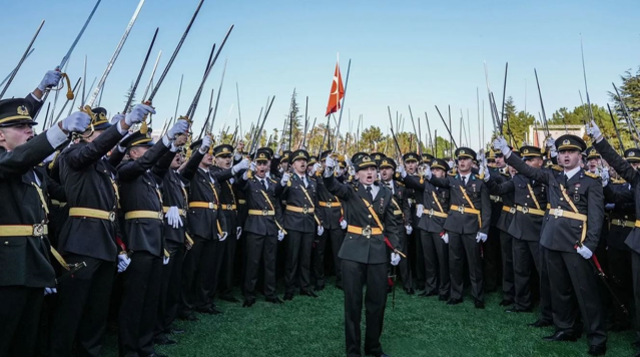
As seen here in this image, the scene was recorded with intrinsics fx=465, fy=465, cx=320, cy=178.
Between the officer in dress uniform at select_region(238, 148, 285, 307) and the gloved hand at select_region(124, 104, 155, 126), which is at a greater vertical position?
the gloved hand at select_region(124, 104, 155, 126)

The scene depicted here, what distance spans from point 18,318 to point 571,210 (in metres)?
5.97

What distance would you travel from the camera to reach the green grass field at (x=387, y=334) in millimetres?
5520

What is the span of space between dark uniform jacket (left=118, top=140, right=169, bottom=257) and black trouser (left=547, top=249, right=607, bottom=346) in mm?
4897

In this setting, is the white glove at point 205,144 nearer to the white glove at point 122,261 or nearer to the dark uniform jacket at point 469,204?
the white glove at point 122,261

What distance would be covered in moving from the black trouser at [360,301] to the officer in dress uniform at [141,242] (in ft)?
6.90

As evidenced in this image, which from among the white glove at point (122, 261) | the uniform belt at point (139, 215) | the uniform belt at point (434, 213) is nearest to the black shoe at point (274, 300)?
the uniform belt at point (434, 213)

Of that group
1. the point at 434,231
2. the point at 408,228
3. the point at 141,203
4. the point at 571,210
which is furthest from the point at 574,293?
the point at 141,203

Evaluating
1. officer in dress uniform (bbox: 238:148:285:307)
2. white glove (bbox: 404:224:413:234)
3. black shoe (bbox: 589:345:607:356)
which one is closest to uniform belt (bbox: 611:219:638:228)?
black shoe (bbox: 589:345:607:356)

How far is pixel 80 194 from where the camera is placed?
4.20 metres

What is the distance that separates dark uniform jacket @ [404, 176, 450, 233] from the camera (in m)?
8.51

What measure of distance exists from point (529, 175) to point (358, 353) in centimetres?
340

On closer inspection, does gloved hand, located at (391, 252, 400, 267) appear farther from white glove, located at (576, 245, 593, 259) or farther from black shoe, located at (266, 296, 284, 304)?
black shoe, located at (266, 296, 284, 304)

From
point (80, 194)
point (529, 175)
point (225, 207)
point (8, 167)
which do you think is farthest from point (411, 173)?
point (8, 167)

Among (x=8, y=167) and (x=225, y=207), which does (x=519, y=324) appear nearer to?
(x=225, y=207)
